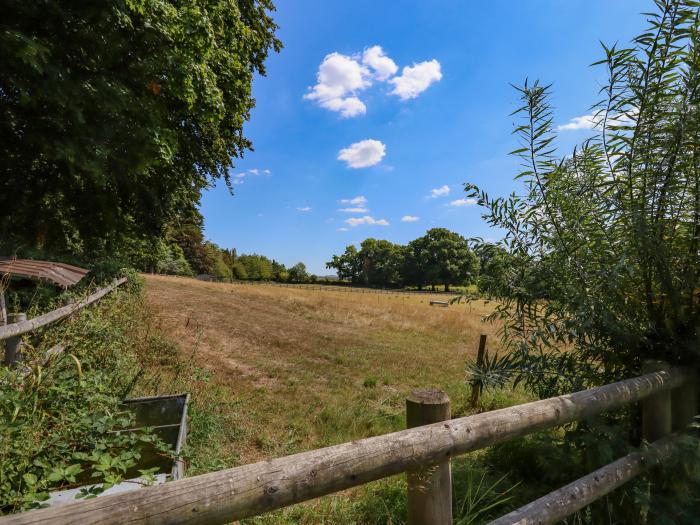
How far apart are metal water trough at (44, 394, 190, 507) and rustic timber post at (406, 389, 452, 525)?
179 centimetres

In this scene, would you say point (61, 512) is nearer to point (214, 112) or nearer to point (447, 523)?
point (447, 523)

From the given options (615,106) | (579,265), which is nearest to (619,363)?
(579,265)

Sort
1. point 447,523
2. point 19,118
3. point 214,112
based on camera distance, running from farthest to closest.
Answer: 1. point 214,112
2. point 19,118
3. point 447,523

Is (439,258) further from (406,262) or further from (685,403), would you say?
(685,403)

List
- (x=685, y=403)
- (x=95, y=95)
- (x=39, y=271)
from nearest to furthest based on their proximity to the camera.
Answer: (x=685, y=403), (x=95, y=95), (x=39, y=271)

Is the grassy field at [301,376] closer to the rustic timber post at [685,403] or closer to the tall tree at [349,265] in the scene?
the rustic timber post at [685,403]

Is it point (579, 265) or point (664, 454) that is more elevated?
point (579, 265)

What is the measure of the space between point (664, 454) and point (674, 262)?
1.30m

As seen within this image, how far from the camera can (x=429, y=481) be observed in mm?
1523

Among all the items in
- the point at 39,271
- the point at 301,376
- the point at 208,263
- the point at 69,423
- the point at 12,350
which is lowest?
the point at 301,376

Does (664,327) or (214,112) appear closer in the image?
(664,327)

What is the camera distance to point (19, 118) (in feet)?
20.8

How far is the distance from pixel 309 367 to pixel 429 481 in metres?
7.14

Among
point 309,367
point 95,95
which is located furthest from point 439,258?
point 95,95
